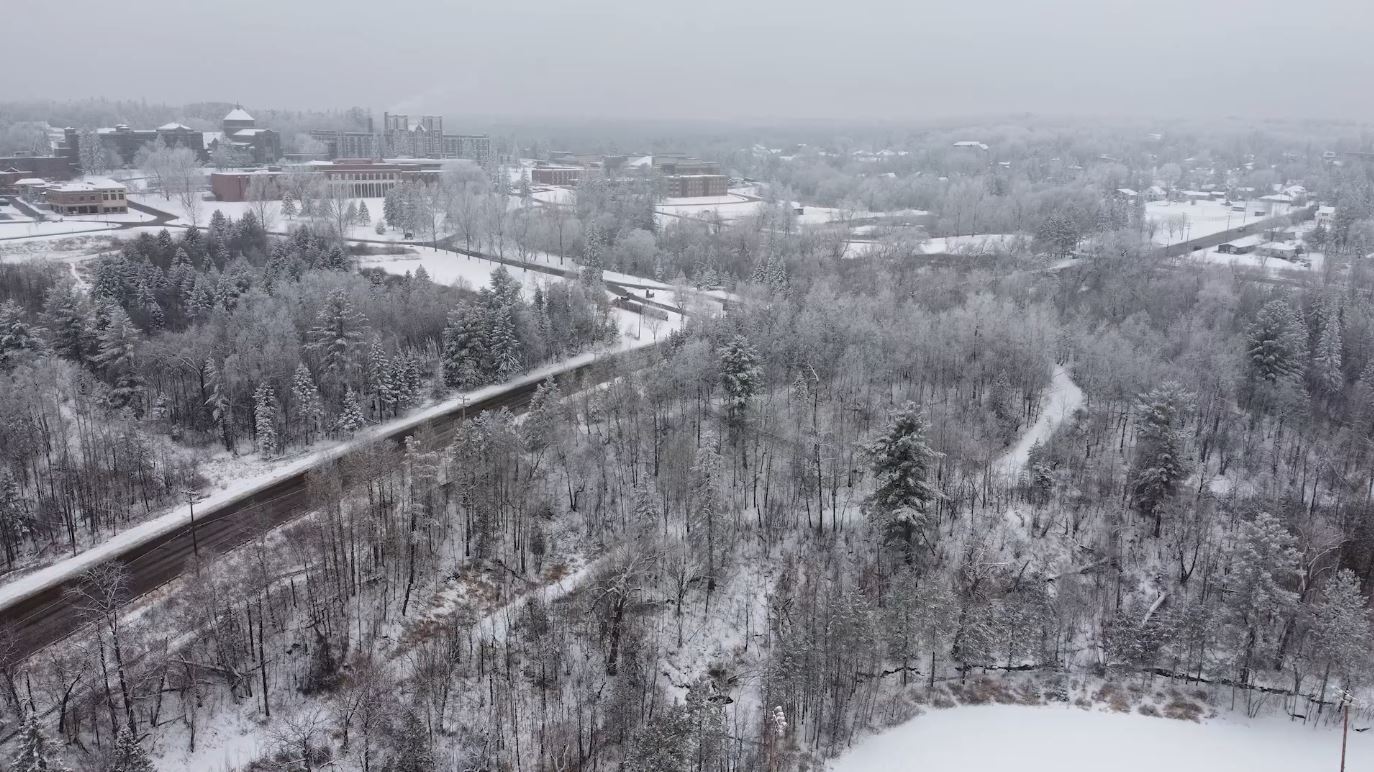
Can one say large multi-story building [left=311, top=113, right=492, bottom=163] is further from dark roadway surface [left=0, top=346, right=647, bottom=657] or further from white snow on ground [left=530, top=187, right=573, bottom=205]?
dark roadway surface [left=0, top=346, right=647, bottom=657]

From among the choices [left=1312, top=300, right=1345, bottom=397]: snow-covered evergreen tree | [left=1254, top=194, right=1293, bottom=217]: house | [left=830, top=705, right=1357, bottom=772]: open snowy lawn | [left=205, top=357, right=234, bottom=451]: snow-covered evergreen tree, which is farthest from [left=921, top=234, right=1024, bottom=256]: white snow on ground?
[left=205, top=357, right=234, bottom=451]: snow-covered evergreen tree

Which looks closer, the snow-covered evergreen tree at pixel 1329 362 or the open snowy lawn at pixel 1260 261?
the snow-covered evergreen tree at pixel 1329 362

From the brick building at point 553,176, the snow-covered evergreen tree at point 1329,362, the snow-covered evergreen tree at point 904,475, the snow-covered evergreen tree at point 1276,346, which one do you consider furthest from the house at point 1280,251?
the brick building at point 553,176

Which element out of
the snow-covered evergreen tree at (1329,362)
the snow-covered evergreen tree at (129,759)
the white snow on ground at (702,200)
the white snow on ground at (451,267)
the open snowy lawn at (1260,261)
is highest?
the white snow on ground at (702,200)

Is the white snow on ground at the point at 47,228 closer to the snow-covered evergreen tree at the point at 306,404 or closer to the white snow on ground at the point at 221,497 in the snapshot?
the snow-covered evergreen tree at the point at 306,404

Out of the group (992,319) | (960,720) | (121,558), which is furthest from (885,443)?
(121,558)

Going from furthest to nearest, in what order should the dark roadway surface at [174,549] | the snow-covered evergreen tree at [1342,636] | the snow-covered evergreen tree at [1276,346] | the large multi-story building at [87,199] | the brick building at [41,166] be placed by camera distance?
1. the brick building at [41,166]
2. the large multi-story building at [87,199]
3. the snow-covered evergreen tree at [1276,346]
4. the snow-covered evergreen tree at [1342,636]
5. the dark roadway surface at [174,549]

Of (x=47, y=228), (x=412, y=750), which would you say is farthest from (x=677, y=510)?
(x=47, y=228)
